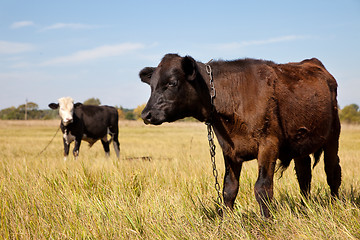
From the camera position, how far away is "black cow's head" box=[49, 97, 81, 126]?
1201 centimetres

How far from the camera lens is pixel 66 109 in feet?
40.5

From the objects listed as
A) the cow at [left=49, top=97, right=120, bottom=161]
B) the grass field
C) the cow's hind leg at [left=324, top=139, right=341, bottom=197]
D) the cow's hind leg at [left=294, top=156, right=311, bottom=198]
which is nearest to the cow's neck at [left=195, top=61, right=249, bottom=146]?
the grass field

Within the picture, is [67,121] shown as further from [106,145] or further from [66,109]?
[106,145]

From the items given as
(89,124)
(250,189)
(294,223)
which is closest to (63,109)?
(89,124)

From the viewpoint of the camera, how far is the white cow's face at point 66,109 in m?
12.0

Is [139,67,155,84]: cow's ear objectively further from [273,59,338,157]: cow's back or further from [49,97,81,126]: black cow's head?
[49,97,81,126]: black cow's head

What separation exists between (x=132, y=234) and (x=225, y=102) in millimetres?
1755

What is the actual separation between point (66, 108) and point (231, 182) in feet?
30.8

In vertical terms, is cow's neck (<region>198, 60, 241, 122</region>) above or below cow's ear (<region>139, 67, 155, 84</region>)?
below

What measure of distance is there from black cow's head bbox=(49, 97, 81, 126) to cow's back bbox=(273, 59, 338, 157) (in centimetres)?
905

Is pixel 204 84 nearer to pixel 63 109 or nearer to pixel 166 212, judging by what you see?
pixel 166 212

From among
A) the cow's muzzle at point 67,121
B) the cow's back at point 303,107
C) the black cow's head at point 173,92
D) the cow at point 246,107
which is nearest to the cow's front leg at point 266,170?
the cow at point 246,107

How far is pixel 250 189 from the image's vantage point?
17.6 ft

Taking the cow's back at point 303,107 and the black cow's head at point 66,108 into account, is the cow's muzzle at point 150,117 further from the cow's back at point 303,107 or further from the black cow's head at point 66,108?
the black cow's head at point 66,108
